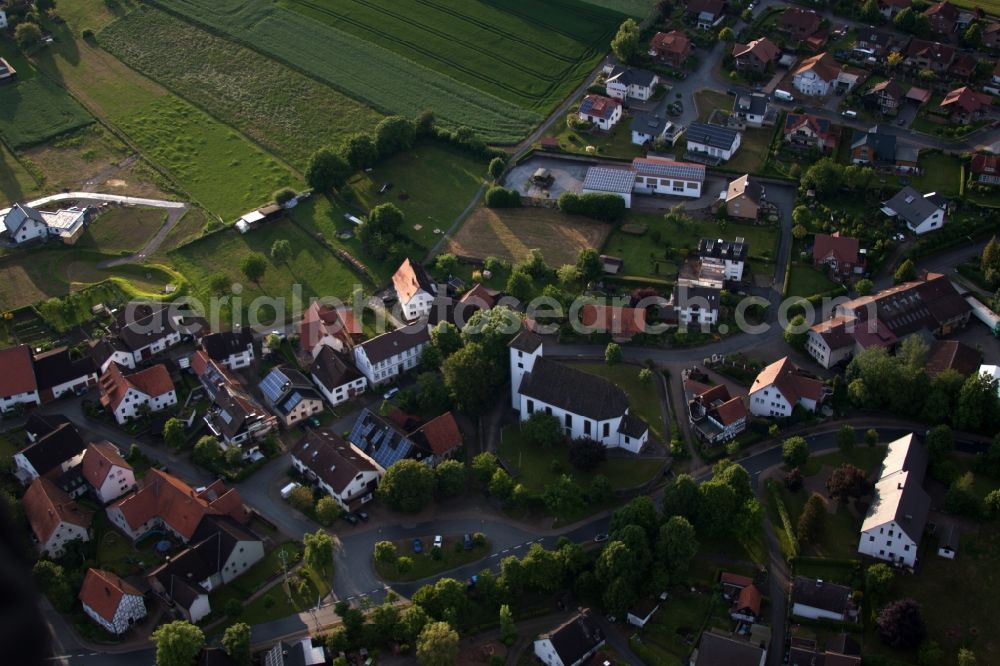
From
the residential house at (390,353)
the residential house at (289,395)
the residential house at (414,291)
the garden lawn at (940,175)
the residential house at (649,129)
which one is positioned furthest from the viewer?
the residential house at (649,129)

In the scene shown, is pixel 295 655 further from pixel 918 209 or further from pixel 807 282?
pixel 918 209

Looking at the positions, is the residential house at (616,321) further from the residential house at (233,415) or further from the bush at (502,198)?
the residential house at (233,415)

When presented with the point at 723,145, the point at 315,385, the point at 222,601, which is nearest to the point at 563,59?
the point at 723,145

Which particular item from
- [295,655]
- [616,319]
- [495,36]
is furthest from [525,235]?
[295,655]

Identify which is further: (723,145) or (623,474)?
(723,145)

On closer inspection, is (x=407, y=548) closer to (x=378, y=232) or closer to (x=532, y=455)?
(x=532, y=455)

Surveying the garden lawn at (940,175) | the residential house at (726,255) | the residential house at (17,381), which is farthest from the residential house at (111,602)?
the garden lawn at (940,175)
